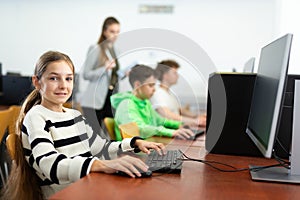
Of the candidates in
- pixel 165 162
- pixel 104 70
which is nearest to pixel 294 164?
pixel 165 162

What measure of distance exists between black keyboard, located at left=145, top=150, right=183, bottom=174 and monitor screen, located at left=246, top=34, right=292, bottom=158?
0.26 metres

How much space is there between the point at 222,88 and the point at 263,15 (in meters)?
→ 3.17

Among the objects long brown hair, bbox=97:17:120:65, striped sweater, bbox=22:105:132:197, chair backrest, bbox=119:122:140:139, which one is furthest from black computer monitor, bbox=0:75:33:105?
striped sweater, bbox=22:105:132:197

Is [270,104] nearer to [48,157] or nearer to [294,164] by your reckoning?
[294,164]

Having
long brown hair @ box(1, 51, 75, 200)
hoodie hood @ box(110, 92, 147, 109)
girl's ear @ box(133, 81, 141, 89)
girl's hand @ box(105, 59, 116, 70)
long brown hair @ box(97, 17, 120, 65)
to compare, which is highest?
long brown hair @ box(97, 17, 120, 65)

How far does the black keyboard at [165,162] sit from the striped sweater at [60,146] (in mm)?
168

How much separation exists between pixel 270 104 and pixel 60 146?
A: 2.44 ft

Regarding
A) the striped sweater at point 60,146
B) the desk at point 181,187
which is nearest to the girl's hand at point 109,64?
the striped sweater at point 60,146

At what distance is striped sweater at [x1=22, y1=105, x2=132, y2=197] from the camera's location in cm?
114

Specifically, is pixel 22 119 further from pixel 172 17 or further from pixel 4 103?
pixel 172 17

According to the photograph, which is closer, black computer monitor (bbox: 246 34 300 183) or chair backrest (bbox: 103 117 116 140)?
black computer monitor (bbox: 246 34 300 183)

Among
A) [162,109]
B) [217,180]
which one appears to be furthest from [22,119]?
[162,109]

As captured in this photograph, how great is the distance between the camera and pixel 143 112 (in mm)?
2252

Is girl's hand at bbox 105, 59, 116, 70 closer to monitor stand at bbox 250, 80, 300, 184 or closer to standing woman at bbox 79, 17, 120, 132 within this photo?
standing woman at bbox 79, 17, 120, 132
